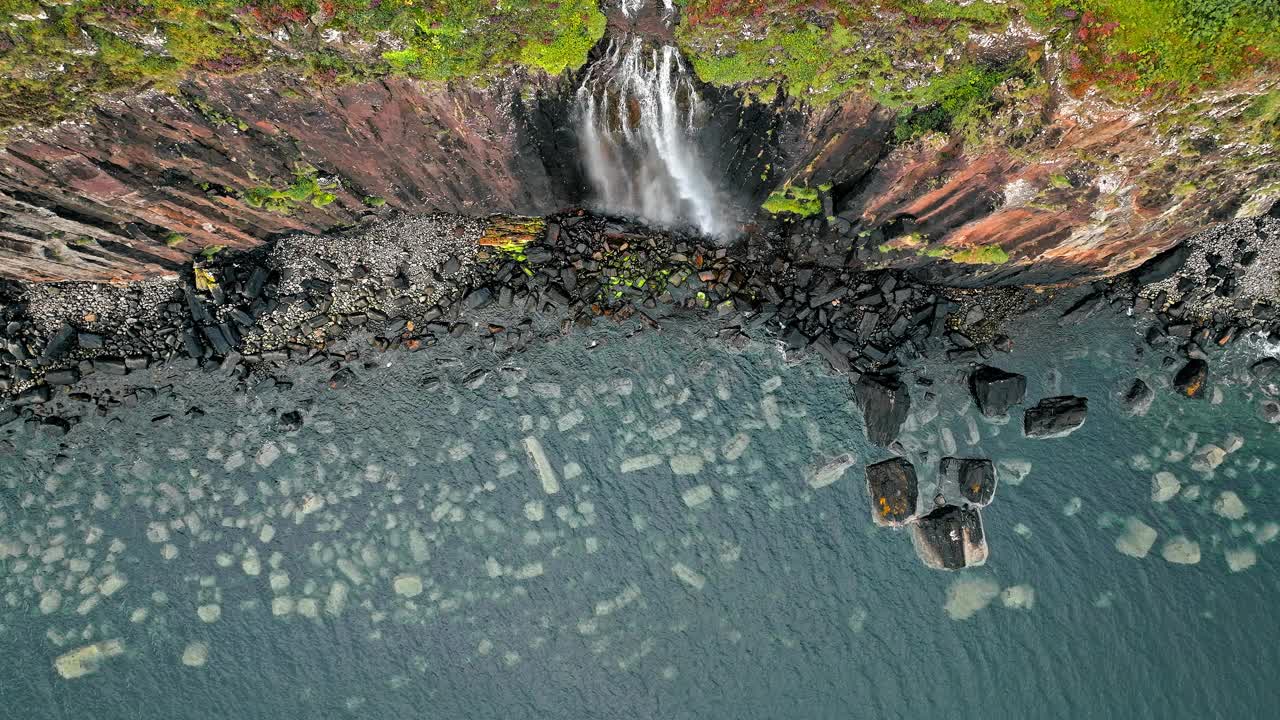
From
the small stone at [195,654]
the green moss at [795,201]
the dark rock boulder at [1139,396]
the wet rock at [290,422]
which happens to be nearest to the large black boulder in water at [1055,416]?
the dark rock boulder at [1139,396]

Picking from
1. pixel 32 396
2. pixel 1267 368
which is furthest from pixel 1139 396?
pixel 32 396

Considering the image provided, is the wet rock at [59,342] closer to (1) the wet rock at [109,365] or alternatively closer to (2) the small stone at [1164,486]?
(1) the wet rock at [109,365]

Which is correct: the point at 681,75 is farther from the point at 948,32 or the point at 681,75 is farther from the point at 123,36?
the point at 123,36

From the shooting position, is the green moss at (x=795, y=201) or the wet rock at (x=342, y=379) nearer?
the green moss at (x=795, y=201)

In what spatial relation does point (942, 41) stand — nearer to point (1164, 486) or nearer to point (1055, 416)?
point (1055, 416)

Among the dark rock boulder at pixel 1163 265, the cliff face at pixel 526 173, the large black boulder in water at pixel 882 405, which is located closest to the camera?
the cliff face at pixel 526 173

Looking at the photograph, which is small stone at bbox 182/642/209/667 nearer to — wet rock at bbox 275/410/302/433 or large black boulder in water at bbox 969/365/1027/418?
wet rock at bbox 275/410/302/433
